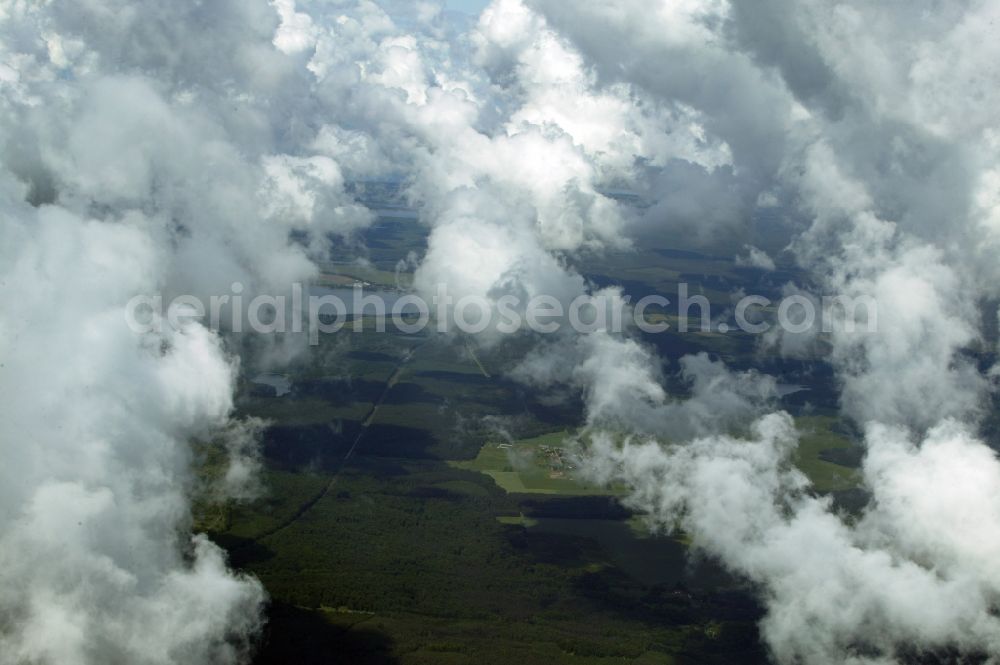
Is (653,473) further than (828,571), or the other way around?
(653,473)

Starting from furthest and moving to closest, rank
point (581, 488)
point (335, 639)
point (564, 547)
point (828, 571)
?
1. point (581, 488)
2. point (564, 547)
3. point (828, 571)
4. point (335, 639)

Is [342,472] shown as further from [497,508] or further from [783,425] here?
[783,425]

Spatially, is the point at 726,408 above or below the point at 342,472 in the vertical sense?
above

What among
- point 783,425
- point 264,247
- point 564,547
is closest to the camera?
point 564,547

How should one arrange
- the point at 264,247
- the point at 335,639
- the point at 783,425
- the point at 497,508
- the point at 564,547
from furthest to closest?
the point at 264,247
the point at 783,425
the point at 497,508
the point at 564,547
the point at 335,639

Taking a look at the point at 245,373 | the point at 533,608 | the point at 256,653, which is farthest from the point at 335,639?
the point at 245,373

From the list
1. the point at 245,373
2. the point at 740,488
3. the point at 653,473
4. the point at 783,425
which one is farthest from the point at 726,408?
the point at 245,373

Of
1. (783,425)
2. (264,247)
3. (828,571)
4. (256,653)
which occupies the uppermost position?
(264,247)

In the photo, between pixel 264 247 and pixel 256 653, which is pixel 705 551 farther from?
pixel 264 247

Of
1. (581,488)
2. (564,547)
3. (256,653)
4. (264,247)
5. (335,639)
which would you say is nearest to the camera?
(256,653)
